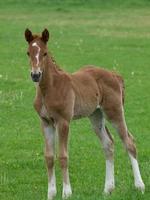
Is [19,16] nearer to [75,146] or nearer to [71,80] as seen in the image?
[75,146]

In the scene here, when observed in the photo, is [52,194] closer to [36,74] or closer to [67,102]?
[67,102]

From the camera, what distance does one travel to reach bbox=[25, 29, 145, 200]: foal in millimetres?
8578

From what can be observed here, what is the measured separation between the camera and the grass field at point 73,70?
10.4m

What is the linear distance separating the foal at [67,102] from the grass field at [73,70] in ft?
1.45

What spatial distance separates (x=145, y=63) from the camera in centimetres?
2317

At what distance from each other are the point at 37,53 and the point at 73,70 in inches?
513

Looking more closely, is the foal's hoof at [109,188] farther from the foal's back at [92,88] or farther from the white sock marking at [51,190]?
the foal's back at [92,88]

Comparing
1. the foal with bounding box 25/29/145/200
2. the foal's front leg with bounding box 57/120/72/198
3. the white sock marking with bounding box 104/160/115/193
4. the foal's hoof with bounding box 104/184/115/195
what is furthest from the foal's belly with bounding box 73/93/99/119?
the foal's hoof with bounding box 104/184/115/195

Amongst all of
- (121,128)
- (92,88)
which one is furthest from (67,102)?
(121,128)

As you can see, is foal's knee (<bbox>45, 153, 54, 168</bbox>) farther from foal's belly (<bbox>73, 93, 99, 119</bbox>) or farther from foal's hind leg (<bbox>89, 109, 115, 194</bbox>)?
foal's hind leg (<bbox>89, 109, 115, 194</bbox>)

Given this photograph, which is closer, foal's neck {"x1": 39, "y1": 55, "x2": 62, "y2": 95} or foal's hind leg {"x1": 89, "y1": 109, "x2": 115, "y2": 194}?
foal's neck {"x1": 39, "y1": 55, "x2": 62, "y2": 95}

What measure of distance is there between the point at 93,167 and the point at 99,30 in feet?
69.8

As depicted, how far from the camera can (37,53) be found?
27.6ft

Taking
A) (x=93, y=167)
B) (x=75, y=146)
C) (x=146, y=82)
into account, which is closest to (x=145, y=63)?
(x=146, y=82)
